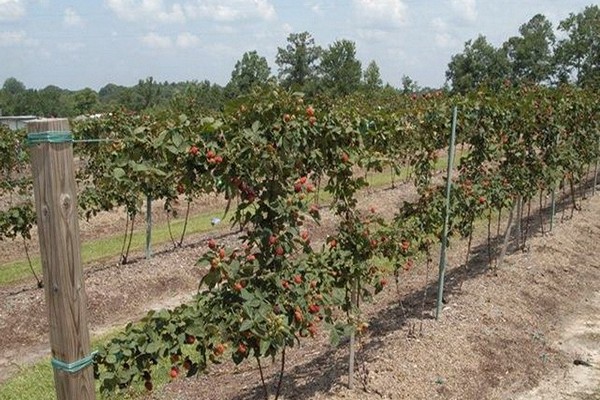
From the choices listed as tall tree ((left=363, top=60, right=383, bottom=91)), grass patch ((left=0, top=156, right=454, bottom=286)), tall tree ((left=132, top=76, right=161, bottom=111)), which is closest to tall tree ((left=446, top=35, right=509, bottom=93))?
tall tree ((left=363, top=60, right=383, bottom=91))

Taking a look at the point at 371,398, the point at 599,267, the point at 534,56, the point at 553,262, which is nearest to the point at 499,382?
the point at 371,398

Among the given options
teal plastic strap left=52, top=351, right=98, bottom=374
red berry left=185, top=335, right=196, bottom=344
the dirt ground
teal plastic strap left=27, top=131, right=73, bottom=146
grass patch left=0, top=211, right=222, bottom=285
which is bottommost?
grass patch left=0, top=211, right=222, bottom=285

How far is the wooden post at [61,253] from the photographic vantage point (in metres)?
2.21

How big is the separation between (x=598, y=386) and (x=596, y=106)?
6926 millimetres

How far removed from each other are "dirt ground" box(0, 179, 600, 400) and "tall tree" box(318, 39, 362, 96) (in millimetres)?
37003

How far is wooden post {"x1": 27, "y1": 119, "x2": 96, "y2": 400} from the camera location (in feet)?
7.25

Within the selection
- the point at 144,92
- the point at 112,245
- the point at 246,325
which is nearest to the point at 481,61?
the point at 144,92

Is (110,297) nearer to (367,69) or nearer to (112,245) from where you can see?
(112,245)

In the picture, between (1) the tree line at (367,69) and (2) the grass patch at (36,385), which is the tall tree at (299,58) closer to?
(1) the tree line at (367,69)

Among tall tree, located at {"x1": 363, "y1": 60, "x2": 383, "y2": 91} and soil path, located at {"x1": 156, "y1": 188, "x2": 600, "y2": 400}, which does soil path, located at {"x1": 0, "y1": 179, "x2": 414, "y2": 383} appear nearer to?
soil path, located at {"x1": 156, "y1": 188, "x2": 600, "y2": 400}

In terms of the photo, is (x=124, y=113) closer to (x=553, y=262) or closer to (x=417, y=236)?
(x=417, y=236)

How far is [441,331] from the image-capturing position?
→ 5602 mm

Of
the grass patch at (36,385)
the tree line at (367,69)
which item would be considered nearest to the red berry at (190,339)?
the grass patch at (36,385)

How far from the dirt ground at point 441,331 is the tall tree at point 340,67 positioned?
3700 centimetres
